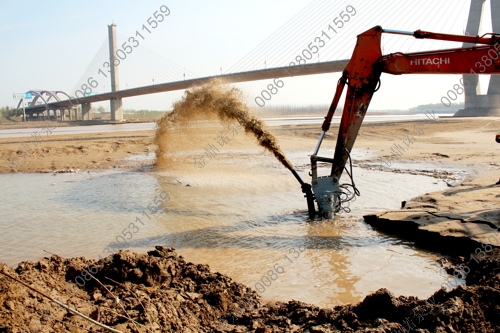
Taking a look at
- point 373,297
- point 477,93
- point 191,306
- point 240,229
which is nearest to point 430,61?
point 240,229

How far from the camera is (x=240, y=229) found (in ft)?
28.5

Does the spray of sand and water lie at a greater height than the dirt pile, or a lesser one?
greater

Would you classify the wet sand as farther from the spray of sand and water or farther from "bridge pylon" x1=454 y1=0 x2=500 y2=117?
"bridge pylon" x1=454 y1=0 x2=500 y2=117

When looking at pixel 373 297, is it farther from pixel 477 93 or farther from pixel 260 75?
pixel 477 93

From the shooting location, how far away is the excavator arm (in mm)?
7738

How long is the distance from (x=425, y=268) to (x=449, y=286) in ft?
2.27

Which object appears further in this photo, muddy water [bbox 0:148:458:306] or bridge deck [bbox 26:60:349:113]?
bridge deck [bbox 26:60:349:113]

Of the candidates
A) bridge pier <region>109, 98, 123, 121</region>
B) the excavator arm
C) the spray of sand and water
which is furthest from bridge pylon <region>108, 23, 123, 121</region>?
the excavator arm

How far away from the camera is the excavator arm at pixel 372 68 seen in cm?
774

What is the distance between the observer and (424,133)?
29.0 meters

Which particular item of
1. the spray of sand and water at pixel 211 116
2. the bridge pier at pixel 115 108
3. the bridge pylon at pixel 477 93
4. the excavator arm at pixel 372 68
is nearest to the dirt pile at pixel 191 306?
the excavator arm at pixel 372 68

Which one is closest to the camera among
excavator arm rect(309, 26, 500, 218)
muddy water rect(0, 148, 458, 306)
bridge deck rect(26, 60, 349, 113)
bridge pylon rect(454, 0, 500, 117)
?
muddy water rect(0, 148, 458, 306)

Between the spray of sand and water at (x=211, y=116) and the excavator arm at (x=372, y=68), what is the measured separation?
1.30 meters

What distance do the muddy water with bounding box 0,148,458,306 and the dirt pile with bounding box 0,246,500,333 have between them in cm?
75
